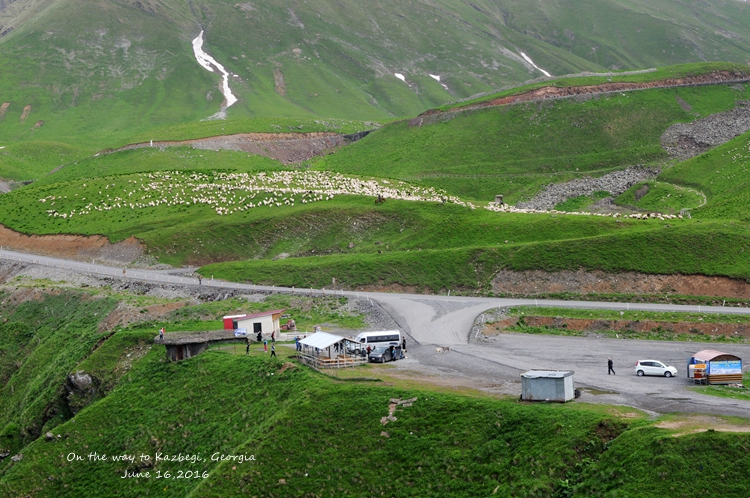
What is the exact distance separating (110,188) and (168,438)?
75.4 meters

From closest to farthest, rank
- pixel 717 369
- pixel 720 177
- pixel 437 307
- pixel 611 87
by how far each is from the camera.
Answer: pixel 717 369 → pixel 437 307 → pixel 720 177 → pixel 611 87

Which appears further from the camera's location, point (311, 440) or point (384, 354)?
point (384, 354)

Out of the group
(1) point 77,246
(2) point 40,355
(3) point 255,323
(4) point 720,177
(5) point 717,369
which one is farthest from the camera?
(4) point 720,177

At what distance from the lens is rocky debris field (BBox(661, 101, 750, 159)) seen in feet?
420

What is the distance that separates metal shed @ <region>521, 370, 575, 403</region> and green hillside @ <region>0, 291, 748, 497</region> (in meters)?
0.95

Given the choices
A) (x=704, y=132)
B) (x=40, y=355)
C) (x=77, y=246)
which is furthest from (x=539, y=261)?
(x=704, y=132)

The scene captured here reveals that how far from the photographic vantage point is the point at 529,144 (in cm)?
13562

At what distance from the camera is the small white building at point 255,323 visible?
182 ft

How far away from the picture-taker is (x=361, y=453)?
34062mm

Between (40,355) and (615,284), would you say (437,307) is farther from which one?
(40,355)

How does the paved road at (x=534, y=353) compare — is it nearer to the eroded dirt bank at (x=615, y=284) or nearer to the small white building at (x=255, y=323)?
the eroded dirt bank at (x=615, y=284)

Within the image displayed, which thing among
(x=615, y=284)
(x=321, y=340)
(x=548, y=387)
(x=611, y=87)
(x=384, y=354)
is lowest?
(x=548, y=387)

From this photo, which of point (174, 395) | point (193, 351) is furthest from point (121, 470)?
point (193, 351)

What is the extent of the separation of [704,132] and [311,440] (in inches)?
4610
